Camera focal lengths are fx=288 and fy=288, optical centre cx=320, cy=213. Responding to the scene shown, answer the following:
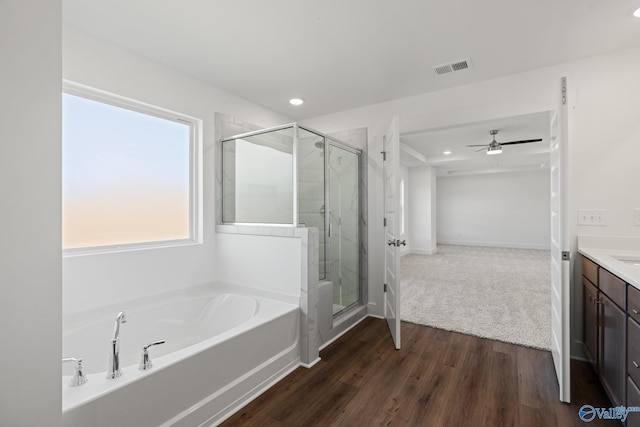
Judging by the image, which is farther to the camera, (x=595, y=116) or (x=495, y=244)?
(x=495, y=244)

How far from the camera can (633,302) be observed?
1364 millimetres

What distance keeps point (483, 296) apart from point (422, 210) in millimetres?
4274

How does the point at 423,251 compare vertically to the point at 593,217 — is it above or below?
below

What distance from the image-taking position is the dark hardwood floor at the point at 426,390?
5.60 feet

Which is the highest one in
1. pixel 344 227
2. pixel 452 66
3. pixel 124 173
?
pixel 452 66

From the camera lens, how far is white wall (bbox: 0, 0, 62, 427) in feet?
2.95

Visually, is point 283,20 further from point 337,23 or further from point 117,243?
point 117,243

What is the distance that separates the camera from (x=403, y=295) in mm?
4098

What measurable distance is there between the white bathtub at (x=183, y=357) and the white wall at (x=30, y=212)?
30cm

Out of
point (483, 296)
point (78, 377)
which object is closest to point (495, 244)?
point (483, 296)

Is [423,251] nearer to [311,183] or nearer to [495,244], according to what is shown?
[495,244]

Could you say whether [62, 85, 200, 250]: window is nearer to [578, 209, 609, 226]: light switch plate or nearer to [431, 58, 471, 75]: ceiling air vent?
[431, 58, 471, 75]: ceiling air vent

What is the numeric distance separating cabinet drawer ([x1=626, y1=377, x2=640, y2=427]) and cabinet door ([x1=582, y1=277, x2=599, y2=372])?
1.98 feet
